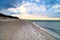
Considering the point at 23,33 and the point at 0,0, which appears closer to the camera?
the point at 23,33

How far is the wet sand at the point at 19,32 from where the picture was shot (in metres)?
2.68

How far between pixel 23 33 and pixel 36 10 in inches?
41.8

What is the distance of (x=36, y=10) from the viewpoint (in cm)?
366

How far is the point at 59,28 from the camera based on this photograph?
3529 mm

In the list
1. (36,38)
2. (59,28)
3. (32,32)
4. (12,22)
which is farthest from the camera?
(59,28)

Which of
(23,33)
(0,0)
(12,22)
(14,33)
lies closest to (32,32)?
(23,33)

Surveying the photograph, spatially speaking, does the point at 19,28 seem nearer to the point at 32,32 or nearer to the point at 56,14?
the point at 32,32

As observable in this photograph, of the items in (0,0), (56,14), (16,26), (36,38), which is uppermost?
(0,0)

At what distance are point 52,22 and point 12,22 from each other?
112 cm

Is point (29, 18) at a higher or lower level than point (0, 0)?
lower

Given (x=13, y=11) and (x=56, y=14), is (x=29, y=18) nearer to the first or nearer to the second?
(x=13, y=11)

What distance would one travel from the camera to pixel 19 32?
2.85m

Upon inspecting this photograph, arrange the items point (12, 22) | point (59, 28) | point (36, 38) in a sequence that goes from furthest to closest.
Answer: point (59, 28), point (12, 22), point (36, 38)

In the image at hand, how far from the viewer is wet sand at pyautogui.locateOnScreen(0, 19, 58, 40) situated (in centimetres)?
268
